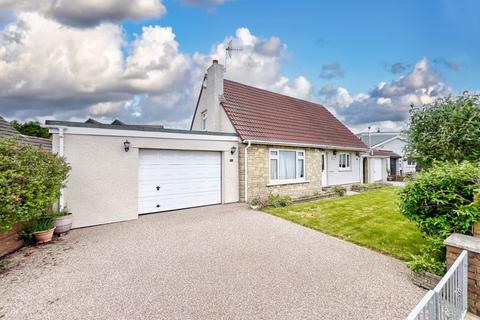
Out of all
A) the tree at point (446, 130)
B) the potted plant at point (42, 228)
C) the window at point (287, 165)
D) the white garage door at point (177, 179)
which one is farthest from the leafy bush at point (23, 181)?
the tree at point (446, 130)

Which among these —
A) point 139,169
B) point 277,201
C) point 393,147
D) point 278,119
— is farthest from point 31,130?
point 393,147

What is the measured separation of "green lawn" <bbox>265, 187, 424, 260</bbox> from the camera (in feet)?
18.3

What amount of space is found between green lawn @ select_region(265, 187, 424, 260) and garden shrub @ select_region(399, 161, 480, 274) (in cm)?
60

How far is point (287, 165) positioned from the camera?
12492mm

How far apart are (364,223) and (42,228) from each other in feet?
31.1

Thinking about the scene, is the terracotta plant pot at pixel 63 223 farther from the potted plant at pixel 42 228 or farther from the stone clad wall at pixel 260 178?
the stone clad wall at pixel 260 178

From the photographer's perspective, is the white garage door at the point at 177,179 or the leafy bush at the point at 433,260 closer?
the leafy bush at the point at 433,260

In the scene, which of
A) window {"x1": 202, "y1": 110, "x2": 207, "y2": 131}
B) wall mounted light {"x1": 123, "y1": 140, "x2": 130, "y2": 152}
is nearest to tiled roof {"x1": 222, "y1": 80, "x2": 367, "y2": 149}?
window {"x1": 202, "y1": 110, "x2": 207, "y2": 131}

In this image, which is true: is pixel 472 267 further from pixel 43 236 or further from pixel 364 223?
pixel 43 236

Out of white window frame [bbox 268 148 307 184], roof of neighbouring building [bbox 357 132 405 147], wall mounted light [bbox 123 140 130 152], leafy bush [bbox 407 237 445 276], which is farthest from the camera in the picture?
roof of neighbouring building [bbox 357 132 405 147]

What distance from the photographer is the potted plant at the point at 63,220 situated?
6.69 meters

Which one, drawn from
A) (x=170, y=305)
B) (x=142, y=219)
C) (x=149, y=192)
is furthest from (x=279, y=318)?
(x=149, y=192)

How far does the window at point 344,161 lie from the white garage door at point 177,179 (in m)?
10.3

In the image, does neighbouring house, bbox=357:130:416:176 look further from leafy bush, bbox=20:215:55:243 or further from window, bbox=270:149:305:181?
leafy bush, bbox=20:215:55:243
